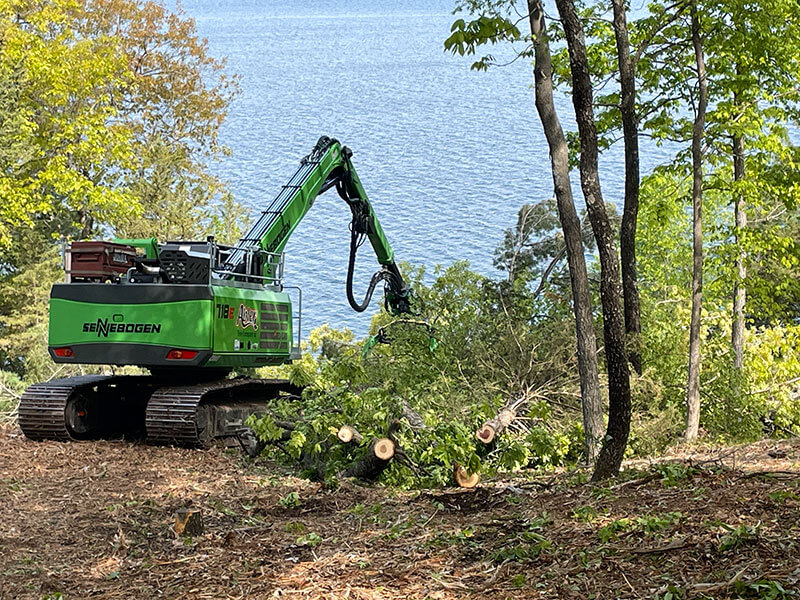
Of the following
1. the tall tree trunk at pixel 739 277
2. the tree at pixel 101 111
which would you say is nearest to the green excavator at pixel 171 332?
the tall tree trunk at pixel 739 277

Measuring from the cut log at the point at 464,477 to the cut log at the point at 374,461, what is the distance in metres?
0.65

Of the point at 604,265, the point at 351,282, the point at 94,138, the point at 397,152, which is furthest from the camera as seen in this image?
the point at 397,152

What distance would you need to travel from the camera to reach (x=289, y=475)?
33.9ft

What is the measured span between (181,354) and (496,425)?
410 cm

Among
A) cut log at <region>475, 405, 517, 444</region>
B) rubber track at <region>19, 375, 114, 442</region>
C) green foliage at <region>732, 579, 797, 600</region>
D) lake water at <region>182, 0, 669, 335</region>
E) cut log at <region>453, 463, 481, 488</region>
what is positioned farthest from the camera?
lake water at <region>182, 0, 669, 335</region>

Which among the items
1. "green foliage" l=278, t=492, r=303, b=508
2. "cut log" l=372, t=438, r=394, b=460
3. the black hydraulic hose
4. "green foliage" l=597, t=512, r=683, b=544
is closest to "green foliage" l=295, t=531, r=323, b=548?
"green foliage" l=278, t=492, r=303, b=508

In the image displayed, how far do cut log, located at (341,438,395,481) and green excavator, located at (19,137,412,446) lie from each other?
2.35 meters

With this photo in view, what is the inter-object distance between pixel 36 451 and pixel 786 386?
15.0 meters

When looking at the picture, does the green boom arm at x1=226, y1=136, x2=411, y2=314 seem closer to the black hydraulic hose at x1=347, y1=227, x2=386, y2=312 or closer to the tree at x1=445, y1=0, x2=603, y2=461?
the black hydraulic hose at x1=347, y1=227, x2=386, y2=312

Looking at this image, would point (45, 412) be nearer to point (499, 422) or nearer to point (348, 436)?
point (348, 436)

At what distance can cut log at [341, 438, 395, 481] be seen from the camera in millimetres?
9328

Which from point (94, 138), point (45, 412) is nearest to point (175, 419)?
point (45, 412)

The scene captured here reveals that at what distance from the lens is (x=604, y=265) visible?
7.52 m

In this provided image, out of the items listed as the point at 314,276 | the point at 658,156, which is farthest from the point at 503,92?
the point at 314,276
